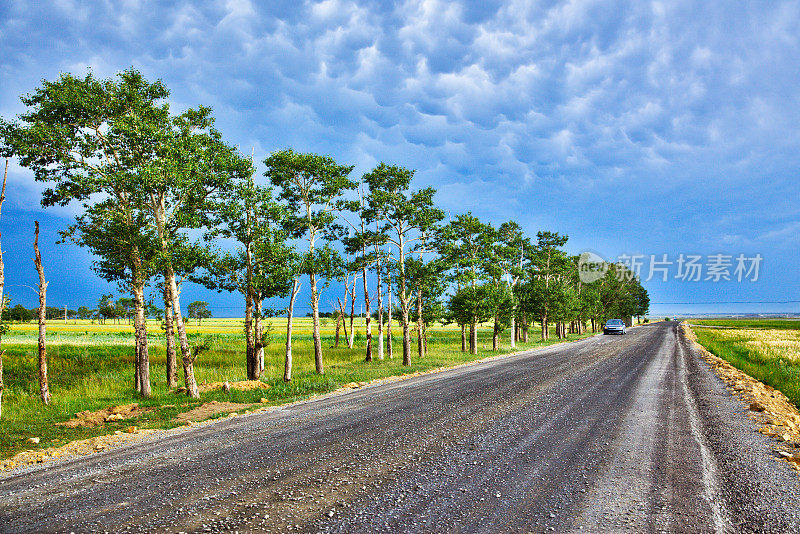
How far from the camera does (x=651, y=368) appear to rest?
18.9 metres

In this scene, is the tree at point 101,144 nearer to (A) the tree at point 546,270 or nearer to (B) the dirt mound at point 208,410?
(B) the dirt mound at point 208,410

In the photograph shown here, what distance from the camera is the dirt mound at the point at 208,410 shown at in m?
11.9

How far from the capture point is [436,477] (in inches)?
229

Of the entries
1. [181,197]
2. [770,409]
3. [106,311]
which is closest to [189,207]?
[181,197]

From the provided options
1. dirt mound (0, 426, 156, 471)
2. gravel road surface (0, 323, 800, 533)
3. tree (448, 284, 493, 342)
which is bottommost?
dirt mound (0, 426, 156, 471)

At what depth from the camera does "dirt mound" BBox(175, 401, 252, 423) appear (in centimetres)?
1193

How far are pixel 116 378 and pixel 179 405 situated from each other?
14.6 meters

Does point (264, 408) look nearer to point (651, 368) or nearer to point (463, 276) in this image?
point (651, 368)

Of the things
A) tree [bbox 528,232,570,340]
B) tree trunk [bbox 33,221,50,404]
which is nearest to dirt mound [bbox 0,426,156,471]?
tree trunk [bbox 33,221,50,404]

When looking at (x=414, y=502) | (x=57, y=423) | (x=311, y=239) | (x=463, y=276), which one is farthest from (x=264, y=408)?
(x=463, y=276)

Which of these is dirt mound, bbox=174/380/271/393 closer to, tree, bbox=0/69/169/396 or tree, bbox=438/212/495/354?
tree, bbox=0/69/169/396

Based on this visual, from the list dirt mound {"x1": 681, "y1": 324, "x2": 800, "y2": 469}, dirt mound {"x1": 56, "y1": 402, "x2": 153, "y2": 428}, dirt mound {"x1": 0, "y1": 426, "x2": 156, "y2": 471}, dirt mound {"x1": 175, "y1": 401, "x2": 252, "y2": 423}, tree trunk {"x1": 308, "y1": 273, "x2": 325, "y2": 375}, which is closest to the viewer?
dirt mound {"x1": 0, "y1": 426, "x2": 156, "y2": 471}

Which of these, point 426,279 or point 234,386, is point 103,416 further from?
point 426,279

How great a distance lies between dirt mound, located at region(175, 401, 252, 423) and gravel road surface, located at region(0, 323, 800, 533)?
2.09 m
